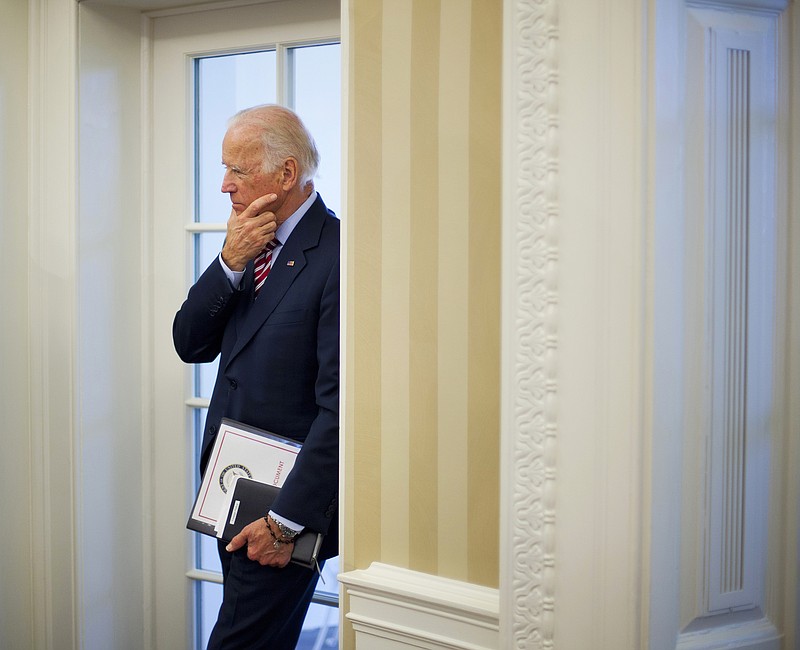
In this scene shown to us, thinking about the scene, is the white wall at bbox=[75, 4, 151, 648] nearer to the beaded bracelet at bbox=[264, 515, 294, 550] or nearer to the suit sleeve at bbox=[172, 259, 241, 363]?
the suit sleeve at bbox=[172, 259, 241, 363]

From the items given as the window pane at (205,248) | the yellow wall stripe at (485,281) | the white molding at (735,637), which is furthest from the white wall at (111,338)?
the white molding at (735,637)

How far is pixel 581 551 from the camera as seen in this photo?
1.28 m

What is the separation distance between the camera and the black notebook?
1.69m

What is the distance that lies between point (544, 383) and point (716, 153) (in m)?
0.48

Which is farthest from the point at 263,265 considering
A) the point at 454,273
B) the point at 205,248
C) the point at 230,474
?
the point at 454,273

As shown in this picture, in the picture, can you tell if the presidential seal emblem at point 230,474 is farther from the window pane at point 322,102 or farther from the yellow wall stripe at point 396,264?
the window pane at point 322,102

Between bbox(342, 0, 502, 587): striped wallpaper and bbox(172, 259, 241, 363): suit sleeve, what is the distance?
0.40 metres

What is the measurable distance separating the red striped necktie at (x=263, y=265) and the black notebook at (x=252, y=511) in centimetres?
45

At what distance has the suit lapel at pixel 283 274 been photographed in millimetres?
1741

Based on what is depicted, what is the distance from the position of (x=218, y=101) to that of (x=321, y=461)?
1.04 meters

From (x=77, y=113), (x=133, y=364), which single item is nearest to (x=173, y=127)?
(x=77, y=113)

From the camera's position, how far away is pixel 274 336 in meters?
1.73

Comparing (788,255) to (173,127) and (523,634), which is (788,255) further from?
(173,127)

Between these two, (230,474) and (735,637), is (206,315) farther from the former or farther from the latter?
(735,637)
